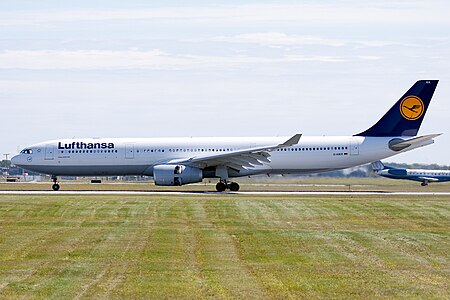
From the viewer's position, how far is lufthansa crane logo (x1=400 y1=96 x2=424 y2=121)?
5116 centimetres

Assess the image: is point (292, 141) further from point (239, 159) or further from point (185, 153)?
point (185, 153)

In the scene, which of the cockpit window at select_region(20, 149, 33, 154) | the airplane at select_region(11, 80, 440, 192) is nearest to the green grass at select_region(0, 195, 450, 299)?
the airplane at select_region(11, 80, 440, 192)

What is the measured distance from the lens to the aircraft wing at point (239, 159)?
47750 mm

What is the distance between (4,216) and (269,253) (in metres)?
12.7

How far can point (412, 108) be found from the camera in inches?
2016

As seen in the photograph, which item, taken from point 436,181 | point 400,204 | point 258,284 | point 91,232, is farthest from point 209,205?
point 436,181

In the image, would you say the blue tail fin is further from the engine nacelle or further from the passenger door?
the passenger door

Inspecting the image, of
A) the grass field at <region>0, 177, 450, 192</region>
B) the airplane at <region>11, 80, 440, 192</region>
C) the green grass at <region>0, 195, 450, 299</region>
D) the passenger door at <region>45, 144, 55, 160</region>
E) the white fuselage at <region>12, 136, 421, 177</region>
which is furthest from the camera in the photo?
the grass field at <region>0, 177, 450, 192</region>

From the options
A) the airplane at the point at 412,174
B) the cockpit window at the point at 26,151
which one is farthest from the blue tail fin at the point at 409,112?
the airplane at the point at 412,174

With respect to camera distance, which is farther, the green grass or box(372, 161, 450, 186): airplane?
box(372, 161, 450, 186): airplane

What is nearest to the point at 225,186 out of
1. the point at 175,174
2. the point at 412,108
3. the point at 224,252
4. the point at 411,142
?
the point at 175,174

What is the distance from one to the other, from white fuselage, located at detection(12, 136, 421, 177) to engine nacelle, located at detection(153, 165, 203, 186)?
1.22 metres

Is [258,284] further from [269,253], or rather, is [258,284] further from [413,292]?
[269,253]

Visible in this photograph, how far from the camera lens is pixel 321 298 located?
12.8 m
